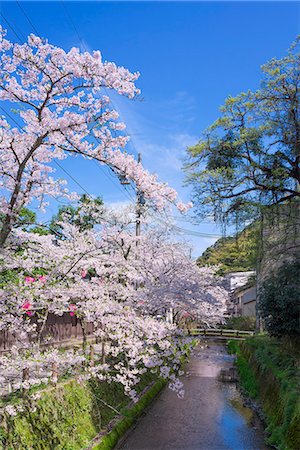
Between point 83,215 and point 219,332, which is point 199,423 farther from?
point 219,332

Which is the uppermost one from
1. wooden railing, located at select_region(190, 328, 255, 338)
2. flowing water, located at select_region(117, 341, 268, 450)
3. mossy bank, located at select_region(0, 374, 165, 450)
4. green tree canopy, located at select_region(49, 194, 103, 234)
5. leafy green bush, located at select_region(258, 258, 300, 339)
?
green tree canopy, located at select_region(49, 194, 103, 234)

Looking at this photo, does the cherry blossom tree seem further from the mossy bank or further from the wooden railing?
the wooden railing

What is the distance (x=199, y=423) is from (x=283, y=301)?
5.52 meters

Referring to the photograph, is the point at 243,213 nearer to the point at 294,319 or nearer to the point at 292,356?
the point at 294,319

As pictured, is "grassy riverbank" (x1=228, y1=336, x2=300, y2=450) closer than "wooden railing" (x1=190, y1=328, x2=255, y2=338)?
Yes

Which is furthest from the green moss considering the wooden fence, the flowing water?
the wooden fence

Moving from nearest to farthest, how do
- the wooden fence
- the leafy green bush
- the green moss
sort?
1. the green moss
2. the leafy green bush
3. the wooden fence

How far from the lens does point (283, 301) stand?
1537 centimetres

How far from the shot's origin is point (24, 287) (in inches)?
309

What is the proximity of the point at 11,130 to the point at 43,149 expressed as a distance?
0.69 meters

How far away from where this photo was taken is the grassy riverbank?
10.2 meters

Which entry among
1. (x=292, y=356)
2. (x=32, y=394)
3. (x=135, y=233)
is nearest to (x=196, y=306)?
(x=135, y=233)

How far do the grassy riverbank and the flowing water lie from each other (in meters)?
0.62

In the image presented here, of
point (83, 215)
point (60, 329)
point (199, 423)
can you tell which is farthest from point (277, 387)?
point (83, 215)
